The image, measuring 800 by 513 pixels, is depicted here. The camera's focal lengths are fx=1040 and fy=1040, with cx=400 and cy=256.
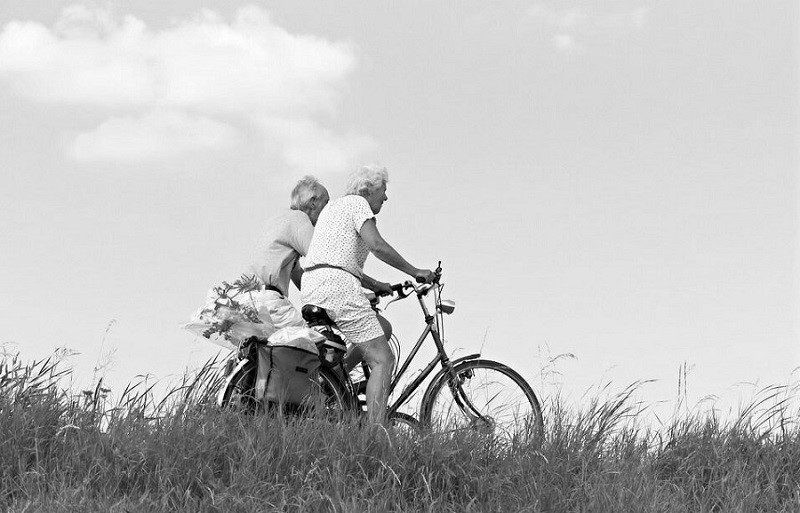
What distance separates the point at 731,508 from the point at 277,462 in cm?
276

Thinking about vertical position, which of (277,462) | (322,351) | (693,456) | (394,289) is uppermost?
(394,289)

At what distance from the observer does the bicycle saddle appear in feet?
24.8

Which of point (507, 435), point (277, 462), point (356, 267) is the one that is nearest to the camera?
point (277, 462)

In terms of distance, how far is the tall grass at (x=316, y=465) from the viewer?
5832 mm

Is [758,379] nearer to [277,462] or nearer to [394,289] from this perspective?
[394,289]

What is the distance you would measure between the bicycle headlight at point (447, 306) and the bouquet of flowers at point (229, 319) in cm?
129

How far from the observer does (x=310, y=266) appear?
25.1 feet

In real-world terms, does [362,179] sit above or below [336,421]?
above

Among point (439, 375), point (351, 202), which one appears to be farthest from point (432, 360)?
point (351, 202)

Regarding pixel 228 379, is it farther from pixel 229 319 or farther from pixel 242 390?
pixel 229 319

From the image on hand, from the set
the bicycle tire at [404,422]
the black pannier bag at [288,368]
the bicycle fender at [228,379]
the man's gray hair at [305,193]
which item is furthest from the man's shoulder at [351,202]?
the bicycle tire at [404,422]

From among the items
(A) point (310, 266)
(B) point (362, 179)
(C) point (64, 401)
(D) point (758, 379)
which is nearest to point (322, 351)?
(A) point (310, 266)

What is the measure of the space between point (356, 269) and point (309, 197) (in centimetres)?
136

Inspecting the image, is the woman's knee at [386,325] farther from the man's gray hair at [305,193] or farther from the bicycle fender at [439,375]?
the man's gray hair at [305,193]
